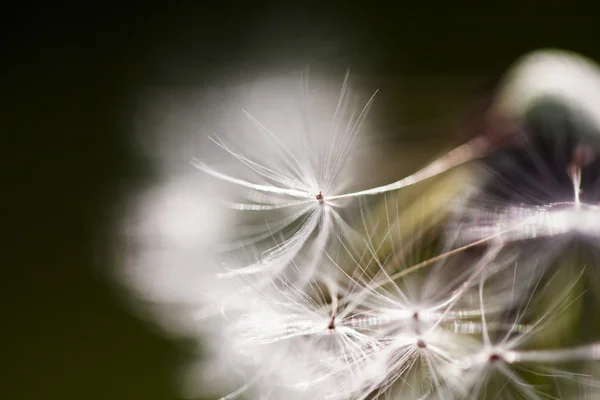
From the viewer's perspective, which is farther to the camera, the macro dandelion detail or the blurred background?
the blurred background

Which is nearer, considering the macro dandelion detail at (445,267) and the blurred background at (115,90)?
the macro dandelion detail at (445,267)

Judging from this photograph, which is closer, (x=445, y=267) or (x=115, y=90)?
(x=445, y=267)

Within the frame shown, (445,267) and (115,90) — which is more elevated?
(115,90)

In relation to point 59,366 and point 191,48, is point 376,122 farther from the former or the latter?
point 59,366

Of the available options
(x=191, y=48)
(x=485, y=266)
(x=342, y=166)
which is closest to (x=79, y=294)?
(x=191, y=48)

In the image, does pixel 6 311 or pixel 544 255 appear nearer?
pixel 544 255
